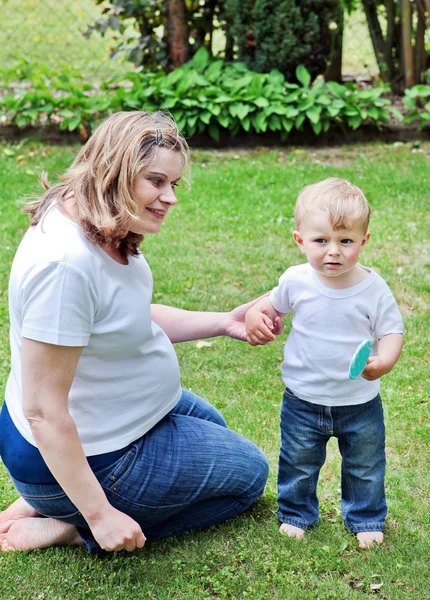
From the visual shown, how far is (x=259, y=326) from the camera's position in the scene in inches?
96.7

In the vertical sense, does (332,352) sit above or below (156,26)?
below

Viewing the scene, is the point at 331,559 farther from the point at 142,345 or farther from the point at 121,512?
the point at 142,345

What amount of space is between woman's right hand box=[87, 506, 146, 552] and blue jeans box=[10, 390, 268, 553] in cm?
15

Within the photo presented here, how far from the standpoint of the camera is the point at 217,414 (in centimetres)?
286

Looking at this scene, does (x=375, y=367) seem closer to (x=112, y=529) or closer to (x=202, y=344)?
(x=112, y=529)

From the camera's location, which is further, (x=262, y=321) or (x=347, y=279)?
(x=262, y=321)

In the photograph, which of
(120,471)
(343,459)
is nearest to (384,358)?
(343,459)

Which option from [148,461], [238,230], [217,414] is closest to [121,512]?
[148,461]

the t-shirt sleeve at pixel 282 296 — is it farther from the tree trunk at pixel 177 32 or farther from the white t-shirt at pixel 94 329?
the tree trunk at pixel 177 32

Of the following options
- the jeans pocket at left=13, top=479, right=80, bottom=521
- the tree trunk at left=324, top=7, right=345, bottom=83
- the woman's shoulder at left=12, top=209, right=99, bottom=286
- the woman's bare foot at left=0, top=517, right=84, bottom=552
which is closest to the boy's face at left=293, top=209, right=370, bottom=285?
the woman's shoulder at left=12, top=209, right=99, bottom=286

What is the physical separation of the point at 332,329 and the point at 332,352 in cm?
7

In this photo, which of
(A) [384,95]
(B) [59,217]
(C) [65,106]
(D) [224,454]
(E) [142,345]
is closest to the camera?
(B) [59,217]

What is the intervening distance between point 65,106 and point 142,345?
4677 mm

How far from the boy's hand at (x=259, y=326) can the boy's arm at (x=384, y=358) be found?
0.32 meters
